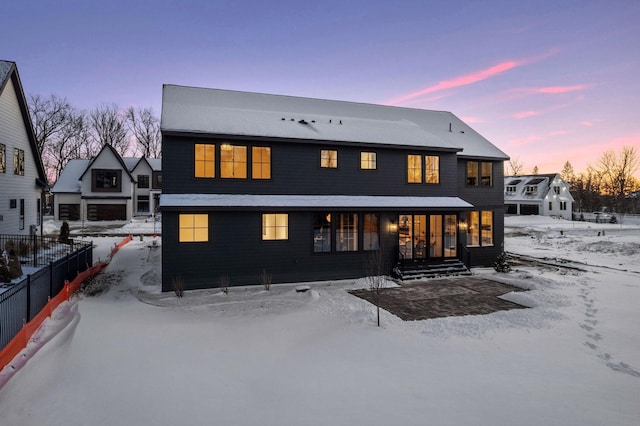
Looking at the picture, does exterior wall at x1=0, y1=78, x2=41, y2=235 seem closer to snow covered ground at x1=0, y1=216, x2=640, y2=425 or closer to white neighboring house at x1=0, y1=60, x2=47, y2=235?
white neighboring house at x1=0, y1=60, x2=47, y2=235

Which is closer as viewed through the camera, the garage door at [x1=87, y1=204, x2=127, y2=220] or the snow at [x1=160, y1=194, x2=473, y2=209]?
the snow at [x1=160, y1=194, x2=473, y2=209]

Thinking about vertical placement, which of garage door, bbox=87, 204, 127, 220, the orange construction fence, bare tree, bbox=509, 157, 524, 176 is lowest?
the orange construction fence

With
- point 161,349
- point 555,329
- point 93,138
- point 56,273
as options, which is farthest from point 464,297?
point 93,138

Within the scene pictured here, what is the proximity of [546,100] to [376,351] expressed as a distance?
107 feet

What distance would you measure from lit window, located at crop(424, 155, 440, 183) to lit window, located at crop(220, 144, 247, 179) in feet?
29.2

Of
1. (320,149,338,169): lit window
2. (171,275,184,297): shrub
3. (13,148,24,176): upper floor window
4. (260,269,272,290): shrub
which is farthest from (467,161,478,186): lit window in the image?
(13,148,24,176): upper floor window

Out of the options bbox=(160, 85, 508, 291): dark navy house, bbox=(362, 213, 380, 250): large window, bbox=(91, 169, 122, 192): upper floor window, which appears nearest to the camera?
bbox=(160, 85, 508, 291): dark navy house

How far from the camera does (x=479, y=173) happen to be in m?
18.8

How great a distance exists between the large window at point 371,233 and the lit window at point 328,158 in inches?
108

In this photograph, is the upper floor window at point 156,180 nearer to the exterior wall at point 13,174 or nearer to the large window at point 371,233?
the exterior wall at point 13,174

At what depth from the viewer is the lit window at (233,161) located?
13867 mm

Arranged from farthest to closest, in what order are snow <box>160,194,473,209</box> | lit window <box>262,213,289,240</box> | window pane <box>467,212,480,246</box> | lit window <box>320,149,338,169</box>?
window pane <box>467,212,480,246</box> < lit window <box>320,149,338,169</box> < lit window <box>262,213,289,240</box> < snow <box>160,194,473,209</box>

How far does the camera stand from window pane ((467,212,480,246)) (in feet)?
60.0

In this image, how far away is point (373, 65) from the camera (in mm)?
25594
